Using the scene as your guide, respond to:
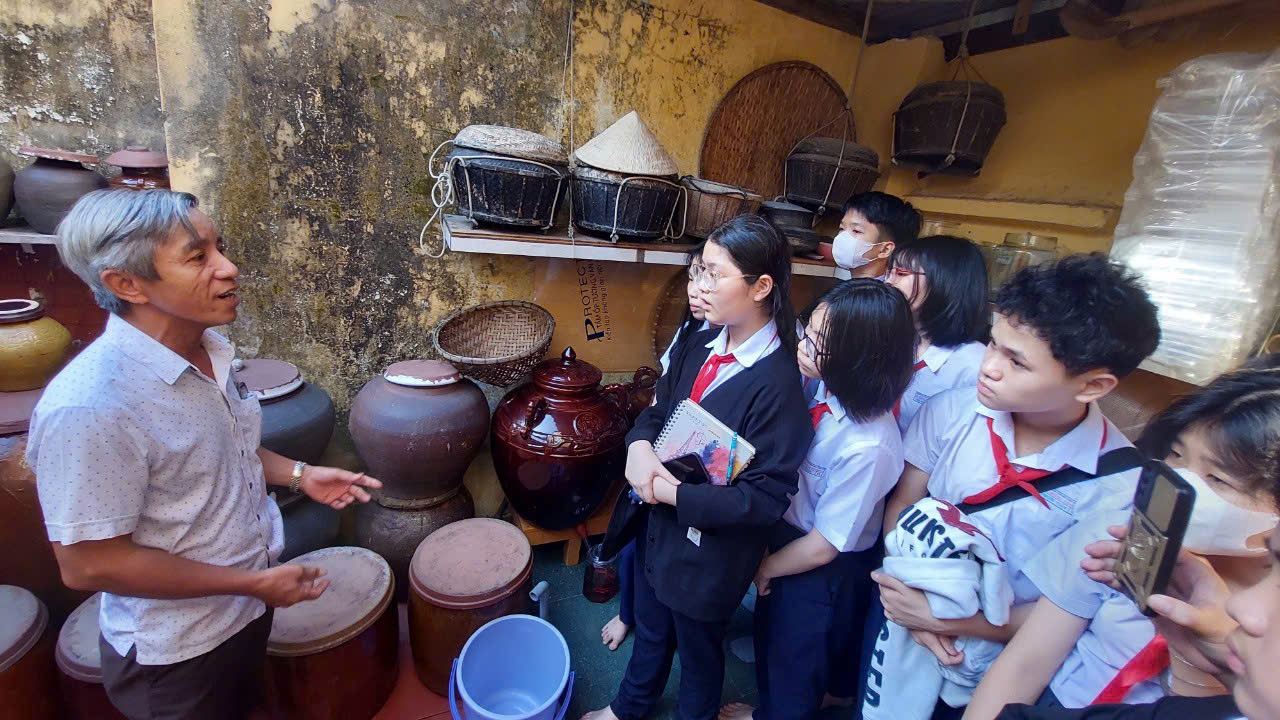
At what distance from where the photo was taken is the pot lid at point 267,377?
2.37 metres

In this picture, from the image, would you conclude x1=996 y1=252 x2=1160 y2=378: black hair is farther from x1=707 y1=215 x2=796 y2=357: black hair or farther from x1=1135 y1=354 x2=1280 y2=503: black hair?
x1=707 y1=215 x2=796 y2=357: black hair

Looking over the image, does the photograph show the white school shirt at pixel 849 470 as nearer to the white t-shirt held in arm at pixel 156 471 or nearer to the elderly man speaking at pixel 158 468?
the elderly man speaking at pixel 158 468

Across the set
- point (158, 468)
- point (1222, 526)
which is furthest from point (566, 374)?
point (1222, 526)

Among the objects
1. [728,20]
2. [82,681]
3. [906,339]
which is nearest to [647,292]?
[728,20]

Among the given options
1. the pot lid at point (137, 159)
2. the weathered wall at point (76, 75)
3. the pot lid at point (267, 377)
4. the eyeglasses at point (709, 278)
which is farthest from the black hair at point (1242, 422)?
the weathered wall at point (76, 75)

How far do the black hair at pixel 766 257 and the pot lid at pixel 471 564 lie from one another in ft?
4.74

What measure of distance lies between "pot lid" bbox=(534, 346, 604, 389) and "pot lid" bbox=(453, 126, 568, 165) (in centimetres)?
99

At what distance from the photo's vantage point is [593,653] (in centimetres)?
251

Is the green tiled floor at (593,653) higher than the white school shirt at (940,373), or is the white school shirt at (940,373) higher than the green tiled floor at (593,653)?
the white school shirt at (940,373)

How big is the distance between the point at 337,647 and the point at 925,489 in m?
2.12

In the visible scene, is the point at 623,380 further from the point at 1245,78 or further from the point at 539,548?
the point at 1245,78

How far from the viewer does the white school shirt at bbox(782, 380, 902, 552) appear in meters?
1.54

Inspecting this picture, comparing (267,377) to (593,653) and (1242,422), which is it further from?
(1242,422)

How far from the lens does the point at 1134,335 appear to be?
123cm
